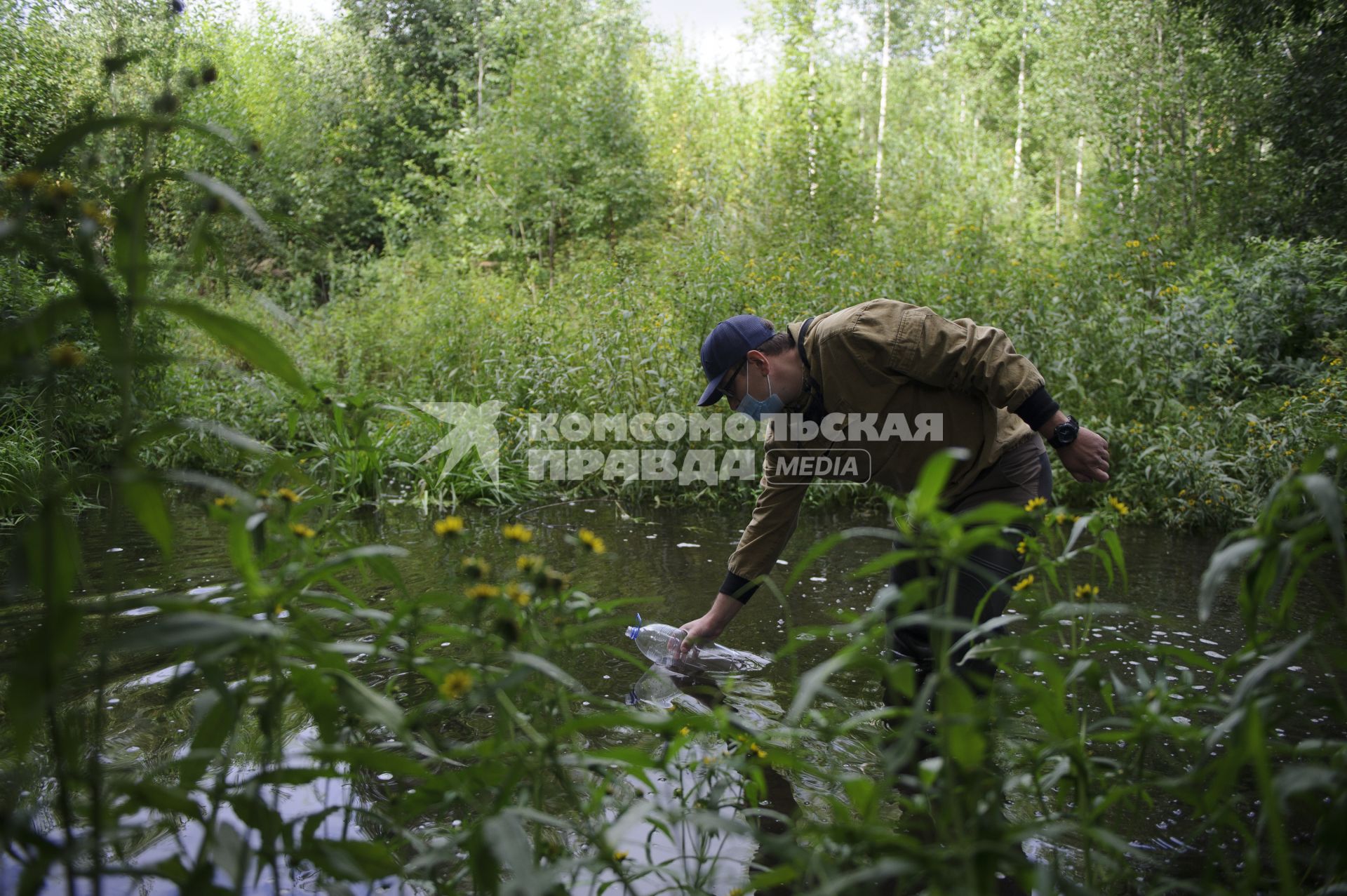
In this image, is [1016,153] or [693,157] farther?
[1016,153]

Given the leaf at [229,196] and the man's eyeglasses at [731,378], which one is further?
the man's eyeglasses at [731,378]

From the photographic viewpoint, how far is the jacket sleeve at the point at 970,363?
2.95m

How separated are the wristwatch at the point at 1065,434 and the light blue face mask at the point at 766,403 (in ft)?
2.89

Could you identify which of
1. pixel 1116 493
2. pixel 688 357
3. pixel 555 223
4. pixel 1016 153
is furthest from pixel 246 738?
pixel 1016 153

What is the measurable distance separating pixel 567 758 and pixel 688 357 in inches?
234

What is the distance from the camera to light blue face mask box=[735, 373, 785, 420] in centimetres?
325

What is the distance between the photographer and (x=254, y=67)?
21.5 m

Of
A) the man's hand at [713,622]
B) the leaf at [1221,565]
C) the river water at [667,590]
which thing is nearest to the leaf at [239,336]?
the river water at [667,590]

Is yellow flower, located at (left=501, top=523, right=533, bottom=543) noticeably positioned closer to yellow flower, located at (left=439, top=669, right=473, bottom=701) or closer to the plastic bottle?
yellow flower, located at (left=439, top=669, right=473, bottom=701)

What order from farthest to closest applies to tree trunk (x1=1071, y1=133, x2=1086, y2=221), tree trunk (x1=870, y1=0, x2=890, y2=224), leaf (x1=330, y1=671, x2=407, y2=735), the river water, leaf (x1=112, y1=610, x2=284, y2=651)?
1. tree trunk (x1=1071, y1=133, x2=1086, y2=221)
2. tree trunk (x1=870, y1=0, x2=890, y2=224)
3. the river water
4. leaf (x1=330, y1=671, x2=407, y2=735)
5. leaf (x1=112, y1=610, x2=284, y2=651)

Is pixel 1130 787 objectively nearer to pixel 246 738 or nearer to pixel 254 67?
pixel 246 738

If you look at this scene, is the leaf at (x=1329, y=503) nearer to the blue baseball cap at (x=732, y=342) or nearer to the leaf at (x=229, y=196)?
the leaf at (x=229, y=196)

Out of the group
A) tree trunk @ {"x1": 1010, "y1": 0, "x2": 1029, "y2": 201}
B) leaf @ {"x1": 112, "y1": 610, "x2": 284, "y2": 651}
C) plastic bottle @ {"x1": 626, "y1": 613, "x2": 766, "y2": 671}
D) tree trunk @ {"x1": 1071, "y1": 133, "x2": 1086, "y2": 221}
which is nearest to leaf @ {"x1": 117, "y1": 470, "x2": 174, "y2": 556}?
leaf @ {"x1": 112, "y1": 610, "x2": 284, "y2": 651}

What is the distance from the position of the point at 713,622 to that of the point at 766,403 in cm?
76
